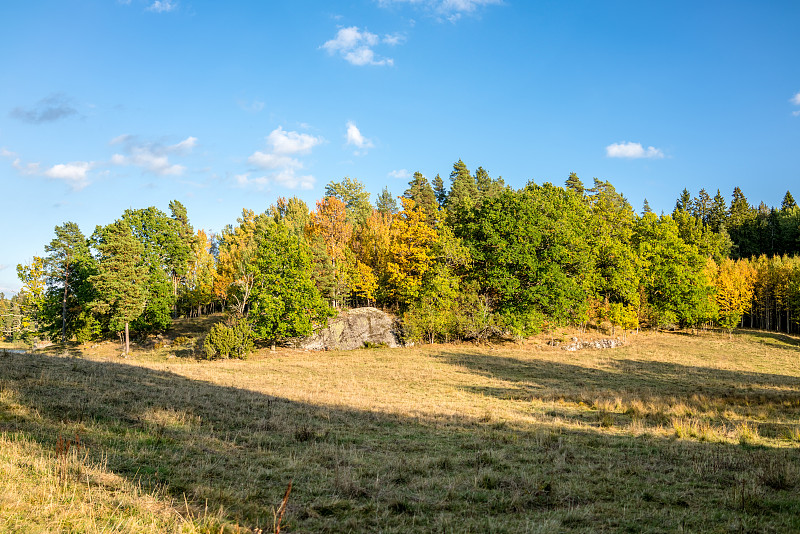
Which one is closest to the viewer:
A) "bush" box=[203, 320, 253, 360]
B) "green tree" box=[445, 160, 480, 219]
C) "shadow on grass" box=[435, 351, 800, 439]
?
"shadow on grass" box=[435, 351, 800, 439]

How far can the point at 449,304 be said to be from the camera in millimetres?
43750

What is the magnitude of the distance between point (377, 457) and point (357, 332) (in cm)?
3504

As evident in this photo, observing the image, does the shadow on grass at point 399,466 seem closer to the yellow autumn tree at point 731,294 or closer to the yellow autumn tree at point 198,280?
the yellow autumn tree at point 198,280

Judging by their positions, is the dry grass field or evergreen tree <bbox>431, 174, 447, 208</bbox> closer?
the dry grass field

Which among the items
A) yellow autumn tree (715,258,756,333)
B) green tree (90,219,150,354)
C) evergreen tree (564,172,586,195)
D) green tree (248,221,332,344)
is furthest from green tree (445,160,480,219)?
green tree (90,219,150,354)

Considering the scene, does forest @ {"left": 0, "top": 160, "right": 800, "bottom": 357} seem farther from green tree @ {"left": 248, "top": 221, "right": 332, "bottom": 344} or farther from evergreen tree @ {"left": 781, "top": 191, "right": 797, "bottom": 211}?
evergreen tree @ {"left": 781, "top": 191, "right": 797, "bottom": 211}

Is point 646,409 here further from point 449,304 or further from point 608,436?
point 449,304

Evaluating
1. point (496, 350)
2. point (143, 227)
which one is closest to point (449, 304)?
point (496, 350)

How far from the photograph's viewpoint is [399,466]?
30.5 feet

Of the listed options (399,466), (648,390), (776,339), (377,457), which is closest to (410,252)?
(648,390)

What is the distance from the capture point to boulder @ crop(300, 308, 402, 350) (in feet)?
143

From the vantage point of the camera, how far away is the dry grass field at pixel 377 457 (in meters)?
6.39

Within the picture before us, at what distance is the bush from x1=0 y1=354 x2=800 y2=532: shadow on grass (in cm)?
2181

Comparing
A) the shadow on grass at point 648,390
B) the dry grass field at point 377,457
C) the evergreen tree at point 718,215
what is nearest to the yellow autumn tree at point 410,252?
the shadow on grass at point 648,390
